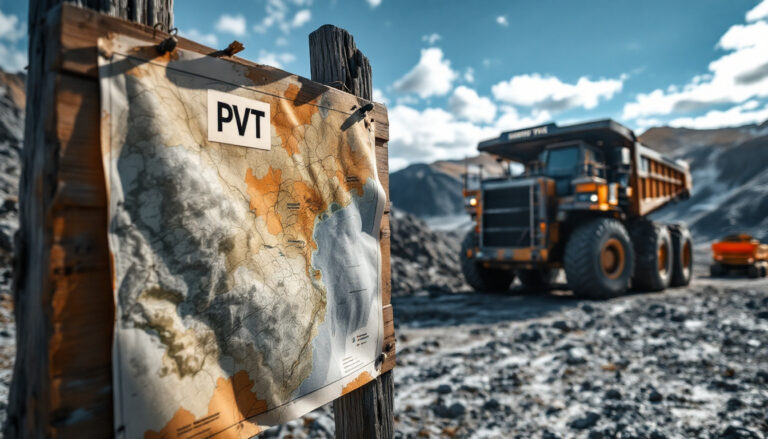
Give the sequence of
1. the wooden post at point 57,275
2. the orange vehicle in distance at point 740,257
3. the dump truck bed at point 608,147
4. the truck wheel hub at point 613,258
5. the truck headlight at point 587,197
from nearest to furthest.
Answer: the wooden post at point 57,275, the truck headlight at point 587,197, the truck wheel hub at point 613,258, the dump truck bed at point 608,147, the orange vehicle in distance at point 740,257

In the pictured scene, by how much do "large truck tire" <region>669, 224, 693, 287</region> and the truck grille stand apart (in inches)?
185

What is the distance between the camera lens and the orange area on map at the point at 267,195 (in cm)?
133

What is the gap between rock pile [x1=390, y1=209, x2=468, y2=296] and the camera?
9.89 meters

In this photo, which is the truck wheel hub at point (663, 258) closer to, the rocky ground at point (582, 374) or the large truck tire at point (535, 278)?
the large truck tire at point (535, 278)

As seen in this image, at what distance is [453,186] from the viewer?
47.1 m

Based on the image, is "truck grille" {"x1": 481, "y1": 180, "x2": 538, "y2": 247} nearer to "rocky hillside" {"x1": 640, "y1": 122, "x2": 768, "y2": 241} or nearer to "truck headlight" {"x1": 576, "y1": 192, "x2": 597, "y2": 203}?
"truck headlight" {"x1": 576, "y1": 192, "x2": 597, "y2": 203}

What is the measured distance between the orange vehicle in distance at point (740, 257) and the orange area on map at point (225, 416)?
1441 centimetres

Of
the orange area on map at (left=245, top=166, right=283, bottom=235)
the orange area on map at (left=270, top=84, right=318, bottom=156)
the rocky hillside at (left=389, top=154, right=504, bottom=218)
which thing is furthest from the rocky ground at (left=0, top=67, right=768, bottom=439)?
the rocky hillside at (left=389, top=154, right=504, bottom=218)

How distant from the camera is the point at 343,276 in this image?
1625 millimetres

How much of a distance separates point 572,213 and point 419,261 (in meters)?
4.48

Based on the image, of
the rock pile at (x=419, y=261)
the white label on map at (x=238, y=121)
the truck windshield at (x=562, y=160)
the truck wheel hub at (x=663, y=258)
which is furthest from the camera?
the rock pile at (x=419, y=261)

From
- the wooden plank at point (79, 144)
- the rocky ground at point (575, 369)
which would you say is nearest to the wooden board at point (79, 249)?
the wooden plank at point (79, 144)

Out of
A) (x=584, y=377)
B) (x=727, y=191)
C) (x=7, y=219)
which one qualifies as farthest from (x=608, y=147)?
(x=727, y=191)

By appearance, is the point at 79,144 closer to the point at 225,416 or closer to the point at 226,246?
the point at 226,246
